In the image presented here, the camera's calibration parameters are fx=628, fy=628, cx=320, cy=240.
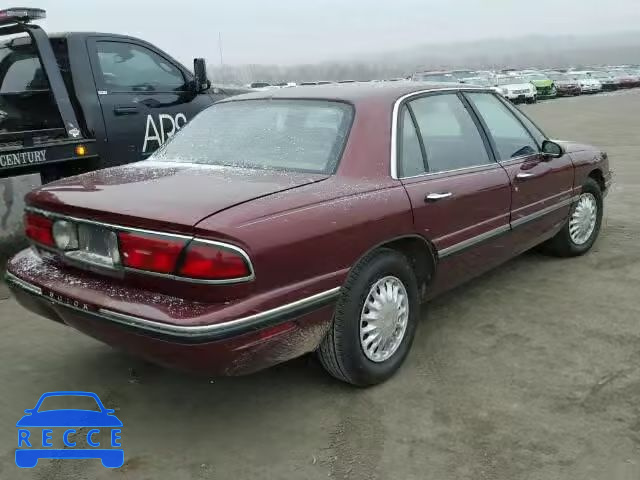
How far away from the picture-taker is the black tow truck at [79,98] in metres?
5.03

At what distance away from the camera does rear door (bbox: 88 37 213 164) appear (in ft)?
18.1

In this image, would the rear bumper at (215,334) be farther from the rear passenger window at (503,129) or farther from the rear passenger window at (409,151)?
the rear passenger window at (503,129)

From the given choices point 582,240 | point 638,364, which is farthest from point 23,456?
point 582,240

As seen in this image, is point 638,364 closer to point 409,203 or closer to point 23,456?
point 409,203

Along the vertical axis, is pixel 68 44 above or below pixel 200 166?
above

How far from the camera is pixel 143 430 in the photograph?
113 inches

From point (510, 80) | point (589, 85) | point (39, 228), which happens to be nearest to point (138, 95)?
point (39, 228)

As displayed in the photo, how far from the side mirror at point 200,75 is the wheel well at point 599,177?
146 inches

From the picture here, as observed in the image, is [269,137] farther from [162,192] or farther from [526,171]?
[526,171]

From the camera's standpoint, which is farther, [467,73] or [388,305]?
[467,73]

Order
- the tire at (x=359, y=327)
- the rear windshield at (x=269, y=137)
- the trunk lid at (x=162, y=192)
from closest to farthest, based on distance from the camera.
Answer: the trunk lid at (x=162, y=192) → the tire at (x=359, y=327) → the rear windshield at (x=269, y=137)

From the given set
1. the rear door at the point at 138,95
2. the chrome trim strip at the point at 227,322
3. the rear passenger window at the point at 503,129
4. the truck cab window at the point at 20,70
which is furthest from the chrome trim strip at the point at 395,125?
the truck cab window at the point at 20,70

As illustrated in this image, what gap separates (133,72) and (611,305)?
14.9 feet

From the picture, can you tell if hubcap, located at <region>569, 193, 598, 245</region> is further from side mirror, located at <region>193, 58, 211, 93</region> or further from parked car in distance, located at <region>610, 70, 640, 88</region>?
parked car in distance, located at <region>610, 70, 640, 88</region>
